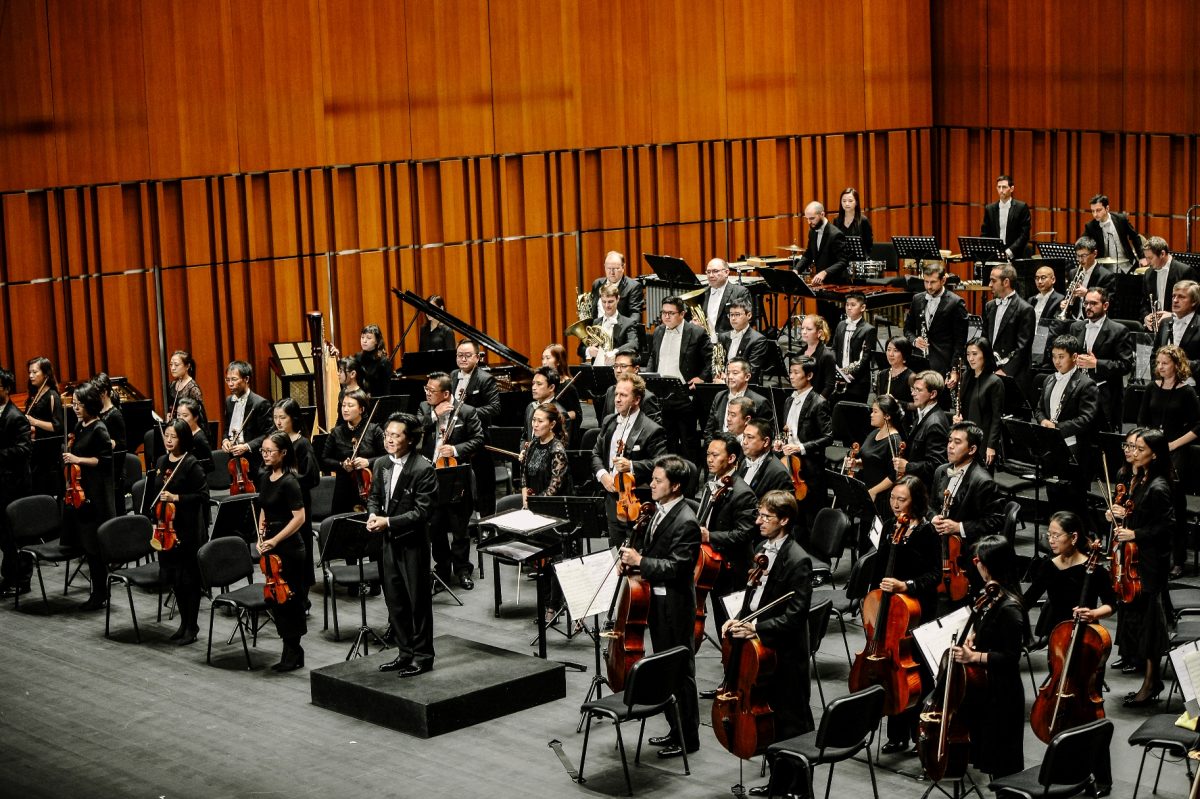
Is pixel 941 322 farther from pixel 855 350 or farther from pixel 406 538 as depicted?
pixel 406 538

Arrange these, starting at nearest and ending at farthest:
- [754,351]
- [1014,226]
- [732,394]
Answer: [732,394]
[754,351]
[1014,226]

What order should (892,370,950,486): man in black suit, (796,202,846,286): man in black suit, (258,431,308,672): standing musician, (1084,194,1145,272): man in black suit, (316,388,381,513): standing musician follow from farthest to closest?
(796,202,846,286): man in black suit < (1084,194,1145,272): man in black suit < (316,388,381,513): standing musician < (892,370,950,486): man in black suit < (258,431,308,672): standing musician

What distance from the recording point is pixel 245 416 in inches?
455

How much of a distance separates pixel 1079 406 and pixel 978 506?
219 cm

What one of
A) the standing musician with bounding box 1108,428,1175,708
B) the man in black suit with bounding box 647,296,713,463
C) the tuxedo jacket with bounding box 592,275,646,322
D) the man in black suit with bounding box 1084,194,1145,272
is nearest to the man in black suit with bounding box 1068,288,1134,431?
the man in black suit with bounding box 647,296,713,463

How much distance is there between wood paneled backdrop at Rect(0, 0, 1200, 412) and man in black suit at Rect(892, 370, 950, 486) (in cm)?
689

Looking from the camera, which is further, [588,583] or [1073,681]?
[588,583]

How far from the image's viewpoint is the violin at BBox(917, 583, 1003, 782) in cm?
715

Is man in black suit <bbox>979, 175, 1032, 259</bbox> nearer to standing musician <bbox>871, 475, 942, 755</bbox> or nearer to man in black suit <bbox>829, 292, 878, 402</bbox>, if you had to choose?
man in black suit <bbox>829, 292, 878, 402</bbox>

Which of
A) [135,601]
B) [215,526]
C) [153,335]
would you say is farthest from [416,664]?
[153,335]

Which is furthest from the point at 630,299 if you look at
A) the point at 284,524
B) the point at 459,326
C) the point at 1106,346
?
the point at 284,524

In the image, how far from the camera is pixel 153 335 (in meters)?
14.5

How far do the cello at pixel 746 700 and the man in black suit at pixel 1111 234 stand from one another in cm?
804

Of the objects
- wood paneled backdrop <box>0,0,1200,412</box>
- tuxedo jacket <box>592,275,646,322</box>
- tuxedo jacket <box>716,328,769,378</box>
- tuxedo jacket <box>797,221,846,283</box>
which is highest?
Answer: wood paneled backdrop <box>0,0,1200,412</box>
